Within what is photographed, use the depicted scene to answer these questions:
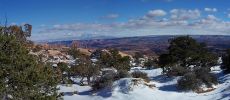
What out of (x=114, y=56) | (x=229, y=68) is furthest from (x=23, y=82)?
(x=114, y=56)

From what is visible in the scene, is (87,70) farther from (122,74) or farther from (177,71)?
(177,71)

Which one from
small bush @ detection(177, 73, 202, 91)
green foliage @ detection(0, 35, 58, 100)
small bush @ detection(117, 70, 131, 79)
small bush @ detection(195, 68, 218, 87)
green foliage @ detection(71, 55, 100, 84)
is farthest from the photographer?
green foliage @ detection(71, 55, 100, 84)

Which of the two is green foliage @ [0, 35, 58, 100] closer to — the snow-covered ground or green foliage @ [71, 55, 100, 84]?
the snow-covered ground

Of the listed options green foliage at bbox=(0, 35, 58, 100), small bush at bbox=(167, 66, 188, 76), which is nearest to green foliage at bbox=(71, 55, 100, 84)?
small bush at bbox=(167, 66, 188, 76)

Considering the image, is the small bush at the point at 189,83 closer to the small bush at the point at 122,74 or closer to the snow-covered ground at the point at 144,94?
the snow-covered ground at the point at 144,94

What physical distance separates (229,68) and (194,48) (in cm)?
939

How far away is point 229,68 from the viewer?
6306cm

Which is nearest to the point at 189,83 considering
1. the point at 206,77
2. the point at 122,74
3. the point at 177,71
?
the point at 206,77

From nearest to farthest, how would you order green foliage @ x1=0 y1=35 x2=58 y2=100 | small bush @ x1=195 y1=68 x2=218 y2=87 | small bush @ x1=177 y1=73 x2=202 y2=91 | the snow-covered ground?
green foliage @ x1=0 y1=35 x2=58 y2=100 → the snow-covered ground → small bush @ x1=177 y1=73 x2=202 y2=91 → small bush @ x1=195 y1=68 x2=218 y2=87

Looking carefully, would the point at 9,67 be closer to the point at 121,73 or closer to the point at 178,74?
the point at 121,73

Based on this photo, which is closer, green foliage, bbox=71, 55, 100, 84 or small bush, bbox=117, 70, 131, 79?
small bush, bbox=117, 70, 131, 79

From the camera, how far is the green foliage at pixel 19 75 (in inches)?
1033

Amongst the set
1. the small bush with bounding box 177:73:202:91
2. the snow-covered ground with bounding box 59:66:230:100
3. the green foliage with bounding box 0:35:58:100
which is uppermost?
the green foliage with bounding box 0:35:58:100

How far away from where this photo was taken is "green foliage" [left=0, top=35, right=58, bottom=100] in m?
26.2
